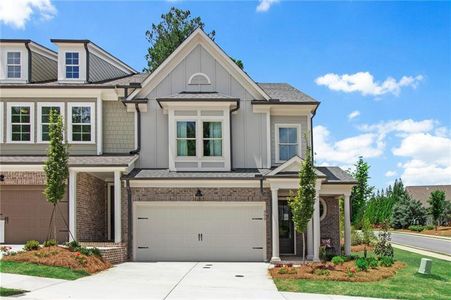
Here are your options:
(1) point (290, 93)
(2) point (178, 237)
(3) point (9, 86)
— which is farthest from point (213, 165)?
(3) point (9, 86)

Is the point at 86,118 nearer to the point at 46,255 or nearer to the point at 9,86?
the point at 9,86

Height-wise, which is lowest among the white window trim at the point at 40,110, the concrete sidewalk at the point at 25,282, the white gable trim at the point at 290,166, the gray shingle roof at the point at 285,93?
the concrete sidewalk at the point at 25,282

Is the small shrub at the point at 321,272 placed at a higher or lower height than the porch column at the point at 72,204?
lower

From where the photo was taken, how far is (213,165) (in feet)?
70.1

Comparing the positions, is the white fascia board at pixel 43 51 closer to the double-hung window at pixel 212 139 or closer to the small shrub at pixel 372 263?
the double-hung window at pixel 212 139

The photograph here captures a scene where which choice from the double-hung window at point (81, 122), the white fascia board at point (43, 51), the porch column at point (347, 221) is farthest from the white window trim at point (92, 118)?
the porch column at point (347, 221)

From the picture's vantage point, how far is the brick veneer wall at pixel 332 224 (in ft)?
71.6

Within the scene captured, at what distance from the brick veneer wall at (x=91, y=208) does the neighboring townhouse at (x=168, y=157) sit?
5cm

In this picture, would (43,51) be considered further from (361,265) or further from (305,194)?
(361,265)

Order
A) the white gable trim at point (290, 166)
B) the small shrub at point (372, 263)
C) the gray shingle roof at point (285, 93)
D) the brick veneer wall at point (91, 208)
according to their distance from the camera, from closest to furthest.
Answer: the small shrub at point (372, 263)
the white gable trim at point (290, 166)
the brick veneer wall at point (91, 208)
the gray shingle roof at point (285, 93)

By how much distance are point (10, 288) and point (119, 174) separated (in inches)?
336

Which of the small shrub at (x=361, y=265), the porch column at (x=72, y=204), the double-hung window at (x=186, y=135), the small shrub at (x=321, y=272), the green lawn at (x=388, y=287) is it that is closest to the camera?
Answer: the green lawn at (x=388, y=287)

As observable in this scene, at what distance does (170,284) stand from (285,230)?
31.2ft

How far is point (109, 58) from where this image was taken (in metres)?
24.9
